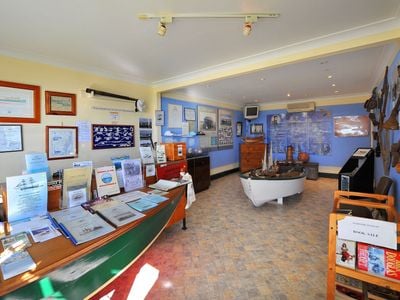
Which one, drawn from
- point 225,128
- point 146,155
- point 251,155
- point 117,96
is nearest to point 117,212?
point 146,155

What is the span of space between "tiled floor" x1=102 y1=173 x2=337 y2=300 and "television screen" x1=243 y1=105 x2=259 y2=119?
396 centimetres

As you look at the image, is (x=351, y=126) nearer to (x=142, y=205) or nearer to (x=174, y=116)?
(x=174, y=116)

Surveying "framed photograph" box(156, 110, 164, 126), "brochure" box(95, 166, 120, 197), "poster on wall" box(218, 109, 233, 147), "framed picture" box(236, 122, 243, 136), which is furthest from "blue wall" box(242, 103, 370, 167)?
"brochure" box(95, 166, 120, 197)

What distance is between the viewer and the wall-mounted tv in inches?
281

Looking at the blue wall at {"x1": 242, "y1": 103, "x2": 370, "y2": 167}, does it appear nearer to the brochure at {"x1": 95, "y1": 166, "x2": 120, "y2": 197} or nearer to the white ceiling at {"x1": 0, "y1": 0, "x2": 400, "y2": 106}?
the white ceiling at {"x1": 0, "y1": 0, "x2": 400, "y2": 106}

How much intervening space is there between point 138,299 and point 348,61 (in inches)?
164

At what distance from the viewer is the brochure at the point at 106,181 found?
1.98 metres

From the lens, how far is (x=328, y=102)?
611 centimetres

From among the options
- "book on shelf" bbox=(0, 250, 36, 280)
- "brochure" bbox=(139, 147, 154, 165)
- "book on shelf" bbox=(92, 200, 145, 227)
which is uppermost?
"brochure" bbox=(139, 147, 154, 165)

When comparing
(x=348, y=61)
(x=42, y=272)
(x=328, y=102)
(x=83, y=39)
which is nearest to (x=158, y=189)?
(x=42, y=272)

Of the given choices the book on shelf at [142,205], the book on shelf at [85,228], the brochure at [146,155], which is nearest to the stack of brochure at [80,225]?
the book on shelf at [85,228]

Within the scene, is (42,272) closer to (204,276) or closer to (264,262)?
(204,276)

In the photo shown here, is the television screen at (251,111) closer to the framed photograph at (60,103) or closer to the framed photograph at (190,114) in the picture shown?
the framed photograph at (190,114)

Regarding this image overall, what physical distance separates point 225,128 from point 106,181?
5.18 m
